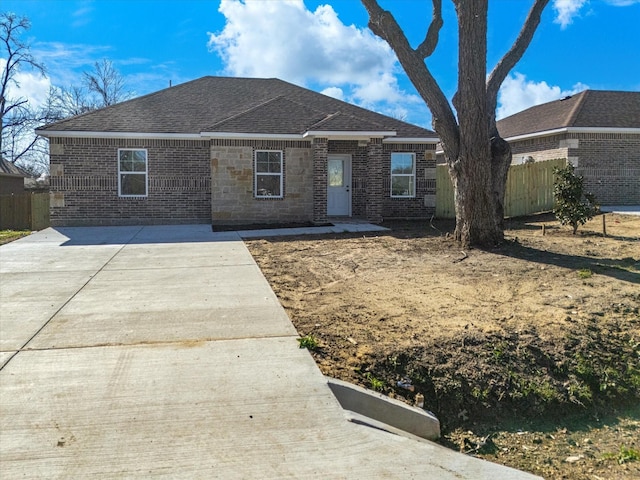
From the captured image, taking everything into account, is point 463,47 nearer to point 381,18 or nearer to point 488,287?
point 381,18

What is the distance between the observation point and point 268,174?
17.4m

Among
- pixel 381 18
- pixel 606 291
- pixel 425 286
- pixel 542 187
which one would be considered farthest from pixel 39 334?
pixel 542 187

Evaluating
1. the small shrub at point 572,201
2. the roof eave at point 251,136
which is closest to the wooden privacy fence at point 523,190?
the small shrub at point 572,201

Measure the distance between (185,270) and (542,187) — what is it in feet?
48.9

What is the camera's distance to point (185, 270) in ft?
29.8

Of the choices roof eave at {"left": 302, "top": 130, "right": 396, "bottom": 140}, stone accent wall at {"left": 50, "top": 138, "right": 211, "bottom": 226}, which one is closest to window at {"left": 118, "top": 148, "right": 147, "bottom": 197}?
stone accent wall at {"left": 50, "top": 138, "right": 211, "bottom": 226}

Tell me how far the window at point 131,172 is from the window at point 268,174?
3.96 metres

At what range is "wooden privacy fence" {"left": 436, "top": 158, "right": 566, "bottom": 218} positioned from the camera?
727 inches

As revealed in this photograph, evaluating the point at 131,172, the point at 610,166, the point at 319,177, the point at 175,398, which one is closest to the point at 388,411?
the point at 175,398

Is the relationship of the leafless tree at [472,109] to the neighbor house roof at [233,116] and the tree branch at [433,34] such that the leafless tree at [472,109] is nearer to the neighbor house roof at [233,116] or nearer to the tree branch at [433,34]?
the tree branch at [433,34]

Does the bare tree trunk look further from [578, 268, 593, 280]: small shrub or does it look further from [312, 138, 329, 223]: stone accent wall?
[312, 138, 329, 223]: stone accent wall

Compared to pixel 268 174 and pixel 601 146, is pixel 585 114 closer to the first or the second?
pixel 601 146

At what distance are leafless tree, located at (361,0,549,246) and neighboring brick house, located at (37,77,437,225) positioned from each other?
577cm

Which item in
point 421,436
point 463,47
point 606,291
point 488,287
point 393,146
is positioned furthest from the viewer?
point 393,146
